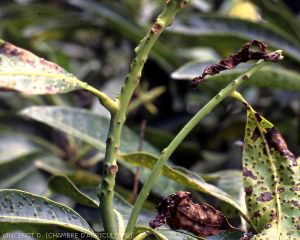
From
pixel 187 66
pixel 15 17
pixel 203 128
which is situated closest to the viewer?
pixel 187 66

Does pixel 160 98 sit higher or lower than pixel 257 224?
higher

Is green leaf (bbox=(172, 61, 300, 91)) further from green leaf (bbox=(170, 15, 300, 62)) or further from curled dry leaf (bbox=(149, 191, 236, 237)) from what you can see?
curled dry leaf (bbox=(149, 191, 236, 237))

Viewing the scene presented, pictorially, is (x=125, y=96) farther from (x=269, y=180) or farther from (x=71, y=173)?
(x=71, y=173)

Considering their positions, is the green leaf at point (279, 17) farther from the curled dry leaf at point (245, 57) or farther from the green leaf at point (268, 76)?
the curled dry leaf at point (245, 57)

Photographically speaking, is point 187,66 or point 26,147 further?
point 26,147

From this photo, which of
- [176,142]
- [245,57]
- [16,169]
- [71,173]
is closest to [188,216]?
[176,142]

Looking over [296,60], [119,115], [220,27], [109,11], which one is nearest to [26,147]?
[109,11]

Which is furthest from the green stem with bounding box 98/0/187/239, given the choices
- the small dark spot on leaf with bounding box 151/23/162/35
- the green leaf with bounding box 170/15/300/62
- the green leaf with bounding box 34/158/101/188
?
the green leaf with bounding box 170/15/300/62

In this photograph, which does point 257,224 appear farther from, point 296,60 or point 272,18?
point 272,18
